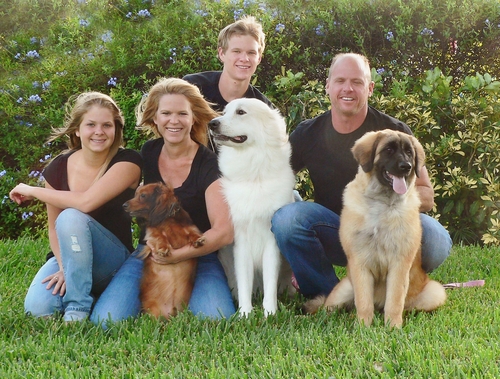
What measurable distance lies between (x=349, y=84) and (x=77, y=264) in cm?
201

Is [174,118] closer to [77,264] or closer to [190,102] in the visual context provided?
[190,102]

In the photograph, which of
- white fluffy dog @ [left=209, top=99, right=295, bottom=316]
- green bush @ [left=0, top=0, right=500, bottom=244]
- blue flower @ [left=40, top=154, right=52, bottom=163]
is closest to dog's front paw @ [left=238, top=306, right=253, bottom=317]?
white fluffy dog @ [left=209, top=99, right=295, bottom=316]

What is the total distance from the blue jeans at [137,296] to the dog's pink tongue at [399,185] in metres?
1.23

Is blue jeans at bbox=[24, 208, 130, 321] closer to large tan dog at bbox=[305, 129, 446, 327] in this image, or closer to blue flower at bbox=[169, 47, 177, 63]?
large tan dog at bbox=[305, 129, 446, 327]

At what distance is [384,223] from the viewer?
331 cm

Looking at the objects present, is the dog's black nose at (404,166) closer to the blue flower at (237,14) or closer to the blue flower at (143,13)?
the blue flower at (237,14)

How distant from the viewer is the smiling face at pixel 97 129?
375cm

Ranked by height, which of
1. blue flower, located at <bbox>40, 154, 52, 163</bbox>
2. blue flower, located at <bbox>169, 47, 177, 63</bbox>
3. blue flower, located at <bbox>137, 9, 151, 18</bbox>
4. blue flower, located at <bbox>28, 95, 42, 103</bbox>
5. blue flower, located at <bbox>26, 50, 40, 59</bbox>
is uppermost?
blue flower, located at <bbox>137, 9, 151, 18</bbox>

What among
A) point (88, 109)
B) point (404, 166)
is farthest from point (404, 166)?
point (88, 109)

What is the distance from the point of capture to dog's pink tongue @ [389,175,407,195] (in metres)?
3.22

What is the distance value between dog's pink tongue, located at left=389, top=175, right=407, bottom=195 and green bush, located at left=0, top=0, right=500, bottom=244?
2.23 metres

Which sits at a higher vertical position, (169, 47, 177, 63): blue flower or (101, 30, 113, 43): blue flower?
(101, 30, 113, 43): blue flower

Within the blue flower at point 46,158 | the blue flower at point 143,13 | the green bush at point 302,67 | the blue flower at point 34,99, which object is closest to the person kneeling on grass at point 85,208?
the green bush at point 302,67

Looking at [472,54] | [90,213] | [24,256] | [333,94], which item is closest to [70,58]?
[24,256]
